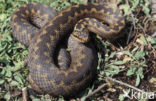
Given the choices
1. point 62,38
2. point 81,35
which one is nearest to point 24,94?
point 62,38

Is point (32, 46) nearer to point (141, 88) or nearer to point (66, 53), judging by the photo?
point (66, 53)

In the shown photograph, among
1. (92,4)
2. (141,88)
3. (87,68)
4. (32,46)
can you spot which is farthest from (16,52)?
(141,88)

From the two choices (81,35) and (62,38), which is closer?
(81,35)

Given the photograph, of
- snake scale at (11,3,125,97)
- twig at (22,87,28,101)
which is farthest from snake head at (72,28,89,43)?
twig at (22,87,28,101)

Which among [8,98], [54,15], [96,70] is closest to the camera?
[8,98]

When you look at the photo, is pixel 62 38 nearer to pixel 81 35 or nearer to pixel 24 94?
pixel 81 35

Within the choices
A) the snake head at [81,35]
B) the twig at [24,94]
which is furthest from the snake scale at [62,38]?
the twig at [24,94]

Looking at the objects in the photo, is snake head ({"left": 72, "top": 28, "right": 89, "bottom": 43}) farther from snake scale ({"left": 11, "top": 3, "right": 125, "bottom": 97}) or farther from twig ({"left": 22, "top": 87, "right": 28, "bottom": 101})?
twig ({"left": 22, "top": 87, "right": 28, "bottom": 101})

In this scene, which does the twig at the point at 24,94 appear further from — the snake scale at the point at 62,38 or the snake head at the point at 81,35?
the snake head at the point at 81,35
